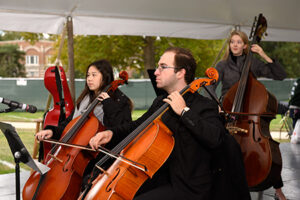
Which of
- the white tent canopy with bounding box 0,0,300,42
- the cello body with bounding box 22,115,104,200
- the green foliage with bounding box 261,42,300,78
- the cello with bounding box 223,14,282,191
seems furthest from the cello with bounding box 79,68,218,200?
the green foliage with bounding box 261,42,300,78

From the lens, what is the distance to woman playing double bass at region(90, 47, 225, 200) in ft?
6.02

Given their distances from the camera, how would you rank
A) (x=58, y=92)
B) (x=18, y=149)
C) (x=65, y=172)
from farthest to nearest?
(x=58, y=92)
(x=65, y=172)
(x=18, y=149)

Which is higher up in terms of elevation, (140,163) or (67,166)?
(140,163)

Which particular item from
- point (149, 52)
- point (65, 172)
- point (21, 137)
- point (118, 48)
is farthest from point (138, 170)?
point (118, 48)

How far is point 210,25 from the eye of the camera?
4965 mm

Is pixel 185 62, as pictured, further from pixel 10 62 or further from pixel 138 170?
pixel 10 62

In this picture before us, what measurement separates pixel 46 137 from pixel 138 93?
30.5 ft

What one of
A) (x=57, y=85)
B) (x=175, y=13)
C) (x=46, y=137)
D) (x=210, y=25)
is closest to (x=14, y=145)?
(x=46, y=137)

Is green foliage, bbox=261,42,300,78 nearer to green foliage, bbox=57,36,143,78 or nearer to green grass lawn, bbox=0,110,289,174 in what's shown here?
green foliage, bbox=57,36,143,78

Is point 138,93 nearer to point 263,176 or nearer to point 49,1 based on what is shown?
point 49,1

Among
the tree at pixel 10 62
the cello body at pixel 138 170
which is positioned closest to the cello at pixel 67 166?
the cello body at pixel 138 170

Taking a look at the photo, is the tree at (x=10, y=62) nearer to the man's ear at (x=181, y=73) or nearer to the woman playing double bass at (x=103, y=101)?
the woman playing double bass at (x=103, y=101)

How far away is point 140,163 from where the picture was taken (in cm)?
189

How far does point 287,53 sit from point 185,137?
2157 centimetres
